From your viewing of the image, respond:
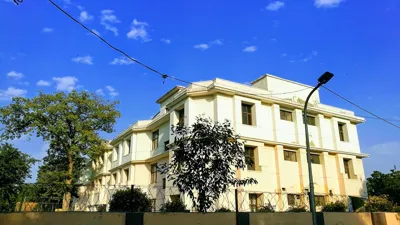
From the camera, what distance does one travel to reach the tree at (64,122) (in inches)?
1210

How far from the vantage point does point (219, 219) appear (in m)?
10.5

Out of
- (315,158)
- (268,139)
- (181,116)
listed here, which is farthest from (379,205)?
(181,116)

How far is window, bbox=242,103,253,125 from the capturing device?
22.1m

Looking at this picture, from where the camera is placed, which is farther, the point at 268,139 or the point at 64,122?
the point at 64,122

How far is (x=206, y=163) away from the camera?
1147 centimetres

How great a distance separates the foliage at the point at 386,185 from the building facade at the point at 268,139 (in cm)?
920

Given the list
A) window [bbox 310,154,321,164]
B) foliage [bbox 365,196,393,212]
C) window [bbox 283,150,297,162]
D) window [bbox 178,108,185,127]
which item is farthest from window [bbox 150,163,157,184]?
foliage [bbox 365,196,393,212]

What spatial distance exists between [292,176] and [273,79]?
A: 7563 millimetres

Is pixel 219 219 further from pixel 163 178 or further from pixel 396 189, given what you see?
pixel 396 189

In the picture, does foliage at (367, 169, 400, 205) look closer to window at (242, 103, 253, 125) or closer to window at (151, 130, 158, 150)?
window at (242, 103, 253, 125)

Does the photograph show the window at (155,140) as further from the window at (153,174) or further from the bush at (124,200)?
the bush at (124,200)

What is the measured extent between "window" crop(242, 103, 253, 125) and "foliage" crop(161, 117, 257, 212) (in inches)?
394

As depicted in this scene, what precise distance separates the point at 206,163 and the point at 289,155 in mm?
13751

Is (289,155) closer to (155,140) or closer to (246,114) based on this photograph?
(246,114)
